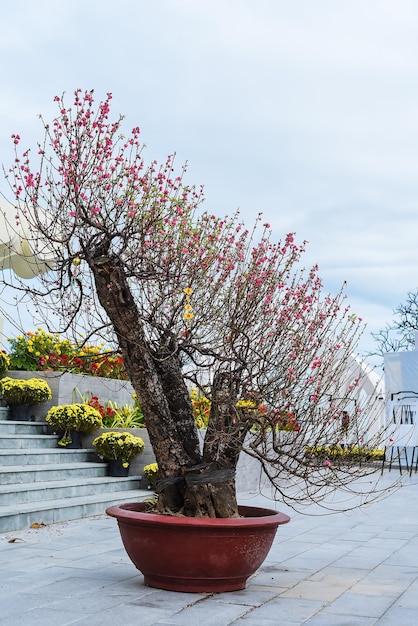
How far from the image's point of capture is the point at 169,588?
4125 mm

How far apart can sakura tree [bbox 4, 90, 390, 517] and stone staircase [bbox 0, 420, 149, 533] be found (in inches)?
79.3

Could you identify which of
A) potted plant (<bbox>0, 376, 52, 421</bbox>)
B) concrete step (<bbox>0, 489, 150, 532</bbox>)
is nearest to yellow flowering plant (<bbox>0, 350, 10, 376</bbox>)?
potted plant (<bbox>0, 376, 52, 421</bbox>)

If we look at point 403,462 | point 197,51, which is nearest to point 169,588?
point 197,51

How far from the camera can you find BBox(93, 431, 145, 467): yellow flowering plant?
27.6ft

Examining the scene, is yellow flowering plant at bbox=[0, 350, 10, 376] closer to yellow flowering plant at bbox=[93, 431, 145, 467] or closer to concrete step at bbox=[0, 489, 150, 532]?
yellow flowering plant at bbox=[93, 431, 145, 467]

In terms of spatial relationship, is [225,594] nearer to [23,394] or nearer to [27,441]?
[27,441]

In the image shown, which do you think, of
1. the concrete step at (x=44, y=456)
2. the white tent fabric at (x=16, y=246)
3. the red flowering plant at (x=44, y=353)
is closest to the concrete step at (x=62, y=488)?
the concrete step at (x=44, y=456)

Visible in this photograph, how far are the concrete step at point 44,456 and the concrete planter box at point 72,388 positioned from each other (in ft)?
2.42

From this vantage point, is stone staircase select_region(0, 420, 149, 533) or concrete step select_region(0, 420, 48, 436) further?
concrete step select_region(0, 420, 48, 436)

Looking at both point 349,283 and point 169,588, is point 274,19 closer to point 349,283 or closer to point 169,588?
point 349,283

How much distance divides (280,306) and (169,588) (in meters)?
2.13

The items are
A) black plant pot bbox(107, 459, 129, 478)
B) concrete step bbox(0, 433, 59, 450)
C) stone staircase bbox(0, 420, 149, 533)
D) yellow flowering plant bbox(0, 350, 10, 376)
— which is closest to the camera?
stone staircase bbox(0, 420, 149, 533)

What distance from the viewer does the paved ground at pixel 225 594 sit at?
3.63 meters

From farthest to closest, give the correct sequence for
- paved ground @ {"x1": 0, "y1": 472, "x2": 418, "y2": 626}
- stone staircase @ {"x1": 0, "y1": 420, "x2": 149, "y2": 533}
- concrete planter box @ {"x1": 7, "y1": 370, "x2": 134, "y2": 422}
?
concrete planter box @ {"x1": 7, "y1": 370, "x2": 134, "y2": 422} → stone staircase @ {"x1": 0, "y1": 420, "x2": 149, "y2": 533} → paved ground @ {"x1": 0, "y1": 472, "x2": 418, "y2": 626}
